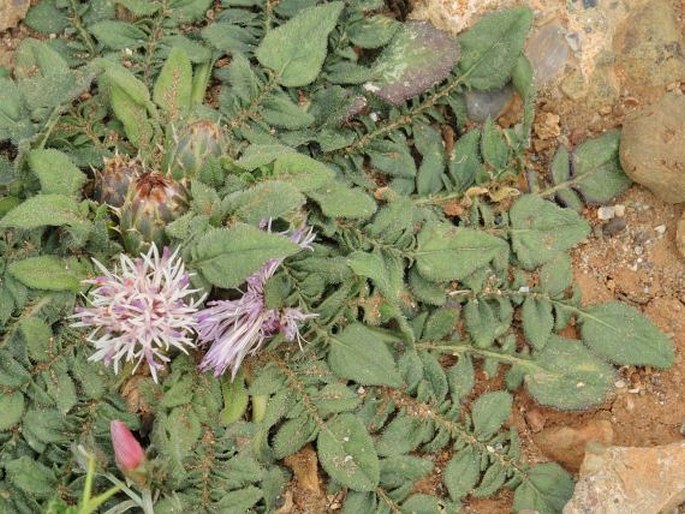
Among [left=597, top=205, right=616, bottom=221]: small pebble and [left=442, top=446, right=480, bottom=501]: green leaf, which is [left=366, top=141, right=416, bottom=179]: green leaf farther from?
[left=442, top=446, right=480, bottom=501]: green leaf

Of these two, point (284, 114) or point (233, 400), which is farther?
point (284, 114)

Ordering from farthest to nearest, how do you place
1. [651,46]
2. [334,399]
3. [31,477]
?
[651,46] → [334,399] → [31,477]

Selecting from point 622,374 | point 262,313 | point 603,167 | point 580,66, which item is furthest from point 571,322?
point 262,313

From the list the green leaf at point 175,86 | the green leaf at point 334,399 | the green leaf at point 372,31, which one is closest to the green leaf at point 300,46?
the green leaf at point 372,31

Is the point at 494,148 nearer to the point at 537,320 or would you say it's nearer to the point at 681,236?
the point at 537,320

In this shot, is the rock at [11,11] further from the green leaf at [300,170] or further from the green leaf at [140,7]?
the green leaf at [300,170]

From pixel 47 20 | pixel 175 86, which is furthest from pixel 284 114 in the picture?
pixel 47 20

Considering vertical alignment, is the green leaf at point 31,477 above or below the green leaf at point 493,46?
below
